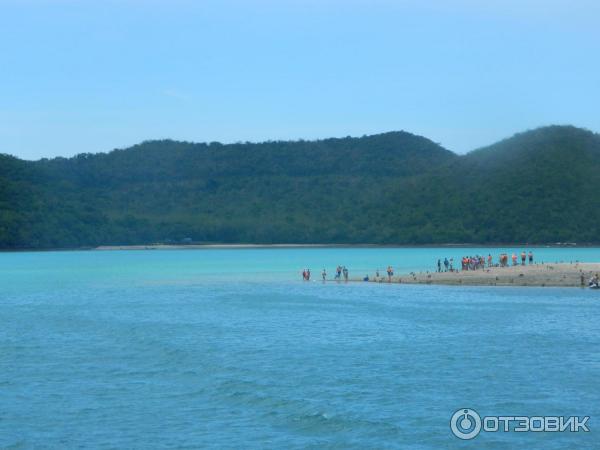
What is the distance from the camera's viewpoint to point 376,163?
173m

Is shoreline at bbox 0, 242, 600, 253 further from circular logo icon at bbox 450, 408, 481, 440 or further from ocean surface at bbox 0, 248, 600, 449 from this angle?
circular logo icon at bbox 450, 408, 481, 440

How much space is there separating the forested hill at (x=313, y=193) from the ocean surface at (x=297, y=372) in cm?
8628

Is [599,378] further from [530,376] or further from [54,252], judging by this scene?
[54,252]

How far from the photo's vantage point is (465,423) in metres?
16.6

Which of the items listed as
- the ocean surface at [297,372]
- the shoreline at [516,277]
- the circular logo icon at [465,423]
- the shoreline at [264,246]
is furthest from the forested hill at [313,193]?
the circular logo icon at [465,423]

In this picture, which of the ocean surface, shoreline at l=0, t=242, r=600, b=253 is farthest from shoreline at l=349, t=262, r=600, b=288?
shoreline at l=0, t=242, r=600, b=253

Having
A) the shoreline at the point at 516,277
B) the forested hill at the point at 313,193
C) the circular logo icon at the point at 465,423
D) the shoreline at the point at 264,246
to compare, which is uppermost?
the forested hill at the point at 313,193

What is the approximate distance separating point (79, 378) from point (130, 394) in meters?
2.61

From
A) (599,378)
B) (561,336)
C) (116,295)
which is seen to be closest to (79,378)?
(599,378)

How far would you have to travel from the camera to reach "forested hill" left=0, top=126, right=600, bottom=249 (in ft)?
412

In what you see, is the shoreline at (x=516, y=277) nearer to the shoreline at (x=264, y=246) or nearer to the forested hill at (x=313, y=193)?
the shoreline at (x=264, y=246)

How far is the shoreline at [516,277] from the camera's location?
4778cm

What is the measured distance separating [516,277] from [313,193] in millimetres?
115302

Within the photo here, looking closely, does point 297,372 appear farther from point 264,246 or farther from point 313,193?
point 313,193
